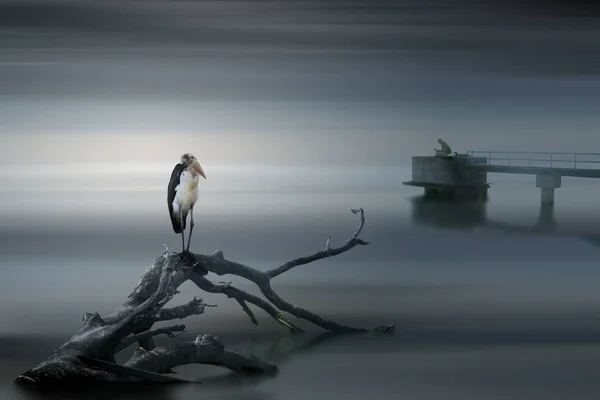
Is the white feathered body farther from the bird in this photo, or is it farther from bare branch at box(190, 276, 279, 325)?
bare branch at box(190, 276, 279, 325)

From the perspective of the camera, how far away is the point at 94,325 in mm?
6695

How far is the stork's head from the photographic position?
7020 mm

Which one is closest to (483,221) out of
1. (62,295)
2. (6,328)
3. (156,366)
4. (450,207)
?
(450,207)

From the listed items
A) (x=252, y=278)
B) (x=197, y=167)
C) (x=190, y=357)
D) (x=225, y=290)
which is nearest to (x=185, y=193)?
(x=197, y=167)

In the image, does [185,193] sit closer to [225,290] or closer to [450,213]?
[225,290]

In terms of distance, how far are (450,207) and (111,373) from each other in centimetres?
2800

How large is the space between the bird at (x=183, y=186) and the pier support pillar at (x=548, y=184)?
85.2 ft

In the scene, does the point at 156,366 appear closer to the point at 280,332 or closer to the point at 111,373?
the point at 111,373

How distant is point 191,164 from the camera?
704cm

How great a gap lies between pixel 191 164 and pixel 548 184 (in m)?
26.5

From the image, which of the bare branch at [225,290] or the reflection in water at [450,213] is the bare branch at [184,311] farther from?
the reflection in water at [450,213]

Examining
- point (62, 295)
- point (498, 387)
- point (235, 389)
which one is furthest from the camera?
point (62, 295)

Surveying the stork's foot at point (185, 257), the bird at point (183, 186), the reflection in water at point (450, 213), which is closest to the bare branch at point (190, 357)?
the stork's foot at point (185, 257)

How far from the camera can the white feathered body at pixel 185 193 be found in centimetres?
707
